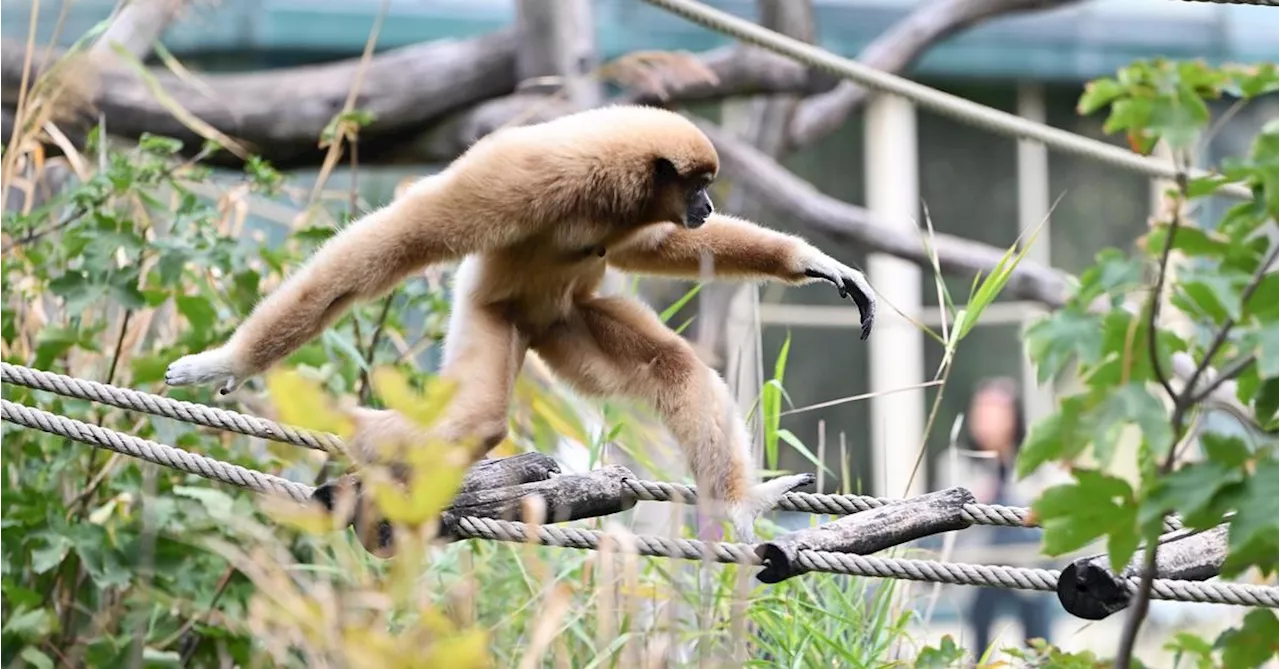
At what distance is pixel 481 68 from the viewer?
6.27 metres

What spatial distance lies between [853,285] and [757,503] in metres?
0.62

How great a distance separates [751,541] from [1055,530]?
158cm

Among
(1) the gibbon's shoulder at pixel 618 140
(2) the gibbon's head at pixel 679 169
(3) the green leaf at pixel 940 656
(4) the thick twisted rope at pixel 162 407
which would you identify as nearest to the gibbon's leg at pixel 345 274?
(4) the thick twisted rope at pixel 162 407

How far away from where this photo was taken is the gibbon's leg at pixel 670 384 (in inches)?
123

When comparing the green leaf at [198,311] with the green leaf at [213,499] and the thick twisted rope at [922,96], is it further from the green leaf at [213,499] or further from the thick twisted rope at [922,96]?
the thick twisted rope at [922,96]

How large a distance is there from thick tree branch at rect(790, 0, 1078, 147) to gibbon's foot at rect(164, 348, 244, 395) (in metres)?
4.59

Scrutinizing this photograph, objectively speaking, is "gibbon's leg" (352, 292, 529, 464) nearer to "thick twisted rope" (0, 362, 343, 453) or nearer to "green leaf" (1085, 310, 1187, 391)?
"thick twisted rope" (0, 362, 343, 453)

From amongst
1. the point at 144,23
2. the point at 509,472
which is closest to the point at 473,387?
the point at 509,472

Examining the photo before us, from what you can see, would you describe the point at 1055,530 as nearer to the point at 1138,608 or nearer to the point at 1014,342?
the point at 1138,608

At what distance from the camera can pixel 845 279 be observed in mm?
3416

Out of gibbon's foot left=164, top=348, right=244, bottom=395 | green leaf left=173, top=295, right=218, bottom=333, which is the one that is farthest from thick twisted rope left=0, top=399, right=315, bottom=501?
green leaf left=173, top=295, right=218, bottom=333

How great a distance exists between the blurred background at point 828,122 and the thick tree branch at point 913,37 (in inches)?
0.5

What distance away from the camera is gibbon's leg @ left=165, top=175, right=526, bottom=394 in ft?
9.38

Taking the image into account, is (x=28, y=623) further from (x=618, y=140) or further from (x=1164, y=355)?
(x=1164, y=355)
